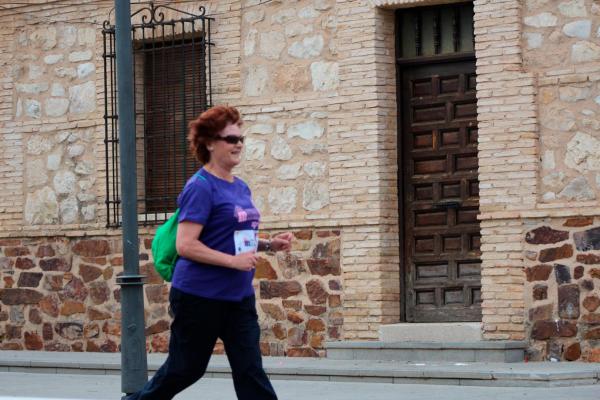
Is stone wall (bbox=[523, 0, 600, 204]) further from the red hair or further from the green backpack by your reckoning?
the green backpack

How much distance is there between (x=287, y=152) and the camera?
16562mm

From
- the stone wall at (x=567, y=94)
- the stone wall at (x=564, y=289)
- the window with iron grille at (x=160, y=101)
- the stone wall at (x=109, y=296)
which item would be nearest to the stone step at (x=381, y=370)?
the stone wall at (x=564, y=289)

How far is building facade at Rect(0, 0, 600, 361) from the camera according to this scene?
→ 14578mm

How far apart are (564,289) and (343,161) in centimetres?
291

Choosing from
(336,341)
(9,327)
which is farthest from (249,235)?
(9,327)

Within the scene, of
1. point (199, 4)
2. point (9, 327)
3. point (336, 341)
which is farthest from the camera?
point (9, 327)

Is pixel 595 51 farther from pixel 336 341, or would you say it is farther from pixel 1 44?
pixel 1 44

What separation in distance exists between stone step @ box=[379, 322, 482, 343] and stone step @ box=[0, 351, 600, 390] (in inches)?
22.2

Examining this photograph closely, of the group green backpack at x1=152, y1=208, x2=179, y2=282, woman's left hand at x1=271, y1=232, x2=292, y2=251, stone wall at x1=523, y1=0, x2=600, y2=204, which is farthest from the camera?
stone wall at x1=523, y1=0, x2=600, y2=204

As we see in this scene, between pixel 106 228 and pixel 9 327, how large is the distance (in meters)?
1.94

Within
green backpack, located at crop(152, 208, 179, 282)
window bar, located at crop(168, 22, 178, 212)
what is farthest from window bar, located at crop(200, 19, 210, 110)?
green backpack, located at crop(152, 208, 179, 282)

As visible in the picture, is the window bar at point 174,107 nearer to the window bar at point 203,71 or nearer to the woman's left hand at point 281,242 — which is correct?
the window bar at point 203,71

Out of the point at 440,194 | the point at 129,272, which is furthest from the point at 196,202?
the point at 440,194

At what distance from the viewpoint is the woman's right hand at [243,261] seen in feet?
25.3
